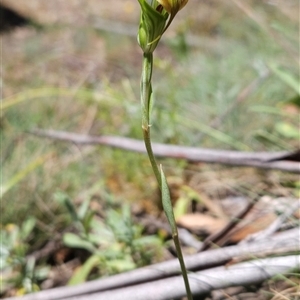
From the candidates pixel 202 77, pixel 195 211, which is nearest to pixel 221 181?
pixel 195 211

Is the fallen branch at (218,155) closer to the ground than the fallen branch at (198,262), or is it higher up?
higher up

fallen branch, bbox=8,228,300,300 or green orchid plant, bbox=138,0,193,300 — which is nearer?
green orchid plant, bbox=138,0,193,300

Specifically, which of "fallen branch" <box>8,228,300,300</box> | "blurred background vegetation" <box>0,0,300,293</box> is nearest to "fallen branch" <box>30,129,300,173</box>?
"blurred background vegetation" <box>0,0,300,293</box>

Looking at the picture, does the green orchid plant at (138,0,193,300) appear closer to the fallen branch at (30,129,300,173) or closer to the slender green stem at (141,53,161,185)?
the slender green stem at (141,53,161,185)

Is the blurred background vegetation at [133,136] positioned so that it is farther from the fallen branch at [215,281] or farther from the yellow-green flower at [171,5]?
the yellow-green flower at [171,5]

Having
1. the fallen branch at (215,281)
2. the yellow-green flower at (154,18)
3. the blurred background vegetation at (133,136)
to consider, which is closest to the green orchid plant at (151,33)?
the yellow-green flower at (154,18)

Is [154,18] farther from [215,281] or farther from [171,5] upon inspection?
[215,281]

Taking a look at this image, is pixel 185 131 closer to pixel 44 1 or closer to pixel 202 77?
pixel 202 77
